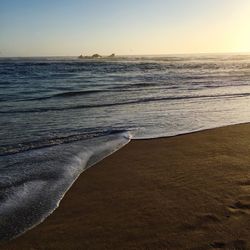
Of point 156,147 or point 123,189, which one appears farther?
point 156,147

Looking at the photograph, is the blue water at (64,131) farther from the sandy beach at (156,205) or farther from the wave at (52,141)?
the sandy beach at (156,205)

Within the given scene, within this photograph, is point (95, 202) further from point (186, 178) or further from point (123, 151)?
point (123, 151)

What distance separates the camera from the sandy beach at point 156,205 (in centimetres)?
379

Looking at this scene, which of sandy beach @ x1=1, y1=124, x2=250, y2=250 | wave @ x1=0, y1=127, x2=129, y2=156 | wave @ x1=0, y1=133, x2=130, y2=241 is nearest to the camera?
sandy beach @ x1=1, y1=124, x2=250, y2=250

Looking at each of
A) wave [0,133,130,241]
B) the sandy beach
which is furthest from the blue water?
the sandy beach

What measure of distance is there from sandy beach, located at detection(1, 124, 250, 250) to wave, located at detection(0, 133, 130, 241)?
0.59 ft

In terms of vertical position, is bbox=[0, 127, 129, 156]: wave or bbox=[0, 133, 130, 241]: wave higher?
bbox=[0, 133, 130, 241]: wave

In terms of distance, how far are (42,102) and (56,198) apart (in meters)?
11.7

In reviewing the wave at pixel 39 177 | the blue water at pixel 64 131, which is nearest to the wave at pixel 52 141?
the blue water at pixel 64 131

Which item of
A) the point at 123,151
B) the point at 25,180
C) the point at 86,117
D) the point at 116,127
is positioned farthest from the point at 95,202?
the point at 86,117

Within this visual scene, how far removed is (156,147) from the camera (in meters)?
7.57

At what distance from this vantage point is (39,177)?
572 cm

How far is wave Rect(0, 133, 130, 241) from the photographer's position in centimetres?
437

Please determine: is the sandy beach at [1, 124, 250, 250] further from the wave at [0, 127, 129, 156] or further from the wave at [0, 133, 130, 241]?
the wave at [0, 127, 129, 156]
